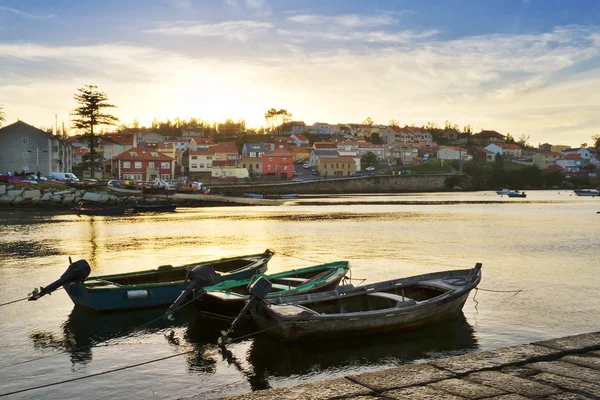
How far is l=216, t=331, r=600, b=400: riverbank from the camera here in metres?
6.63

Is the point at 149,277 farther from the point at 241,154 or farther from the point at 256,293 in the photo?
the point at 241,154

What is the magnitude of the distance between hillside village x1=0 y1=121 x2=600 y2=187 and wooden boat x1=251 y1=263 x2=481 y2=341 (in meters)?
79.2

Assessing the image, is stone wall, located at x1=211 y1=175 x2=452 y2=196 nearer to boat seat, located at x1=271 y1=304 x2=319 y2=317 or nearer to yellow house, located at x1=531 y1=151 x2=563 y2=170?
yellow house, located at x1=531 y1=151 x2=563 y2=170

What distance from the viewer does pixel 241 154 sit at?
14938 cm

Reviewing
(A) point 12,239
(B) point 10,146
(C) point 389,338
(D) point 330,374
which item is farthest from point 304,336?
(B) point 10,146

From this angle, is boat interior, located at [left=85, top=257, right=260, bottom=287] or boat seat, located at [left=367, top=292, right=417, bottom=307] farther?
boat interior, located at [left=85, top=257, right=260, bottom=287]

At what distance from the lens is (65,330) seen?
47.6 ft

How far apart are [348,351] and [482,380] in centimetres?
531

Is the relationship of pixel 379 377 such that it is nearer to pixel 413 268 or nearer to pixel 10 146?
pixel 413 268

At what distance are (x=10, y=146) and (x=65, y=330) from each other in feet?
251

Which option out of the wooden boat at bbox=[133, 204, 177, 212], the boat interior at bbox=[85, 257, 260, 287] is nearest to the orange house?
the wooden boat at bbox=[133, 204, 177, 212]

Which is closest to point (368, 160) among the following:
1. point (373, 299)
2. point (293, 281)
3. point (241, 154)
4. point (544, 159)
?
point (241, 154)

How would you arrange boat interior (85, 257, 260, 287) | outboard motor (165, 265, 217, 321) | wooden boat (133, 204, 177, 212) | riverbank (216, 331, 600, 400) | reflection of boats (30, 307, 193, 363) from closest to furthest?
1. riverbank (216, 331, 600, 400)
2. outboard motor (165, 265, 217, 321)
3. reflection of boats (30, 307, 193, 363)
4. boat interior (85, 257, 260, 287)
5. wooden boat (133, 204, 177, 212)

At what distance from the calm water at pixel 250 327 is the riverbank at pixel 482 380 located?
144 inches
